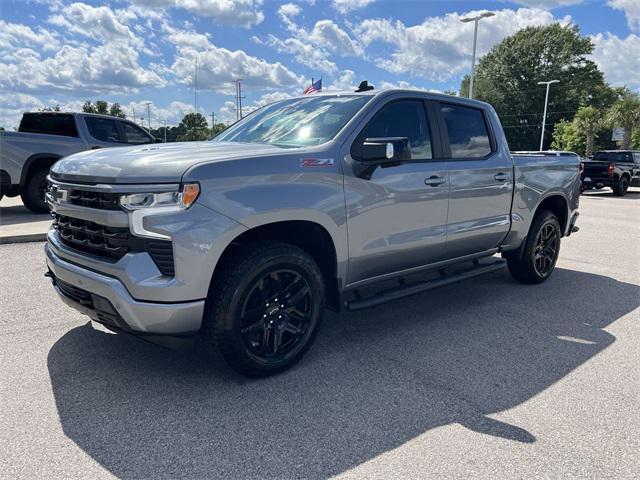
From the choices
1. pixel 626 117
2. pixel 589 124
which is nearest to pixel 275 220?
pixel 626 117

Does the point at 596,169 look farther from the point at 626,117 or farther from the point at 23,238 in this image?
the point at 626,117

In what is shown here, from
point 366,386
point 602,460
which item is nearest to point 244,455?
point 366,386

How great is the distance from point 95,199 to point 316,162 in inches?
54.7

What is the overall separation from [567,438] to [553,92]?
6394 centimetres

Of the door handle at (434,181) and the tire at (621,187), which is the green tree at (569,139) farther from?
the door handle at (434,181)

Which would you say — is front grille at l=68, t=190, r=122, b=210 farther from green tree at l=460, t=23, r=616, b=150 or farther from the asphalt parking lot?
green tree at l=460, t=23, r=616, b=150

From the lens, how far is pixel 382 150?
3.41m

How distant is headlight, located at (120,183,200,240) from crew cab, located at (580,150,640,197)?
1908cm

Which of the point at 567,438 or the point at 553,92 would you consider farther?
the point at 553,92

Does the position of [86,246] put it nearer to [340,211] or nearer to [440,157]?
[340,211]

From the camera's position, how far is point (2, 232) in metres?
7.61

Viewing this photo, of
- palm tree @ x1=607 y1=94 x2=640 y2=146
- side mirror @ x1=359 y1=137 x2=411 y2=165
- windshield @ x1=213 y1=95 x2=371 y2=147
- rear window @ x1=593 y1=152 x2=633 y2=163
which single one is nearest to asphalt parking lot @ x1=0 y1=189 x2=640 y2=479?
side mirror @ x1=359 y1=137 x2=411 y2=165

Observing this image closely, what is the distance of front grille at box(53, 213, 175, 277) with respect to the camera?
9.14ft

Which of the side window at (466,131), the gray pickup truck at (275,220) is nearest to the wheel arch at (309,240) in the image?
the gray pickup truck at (275,220)
